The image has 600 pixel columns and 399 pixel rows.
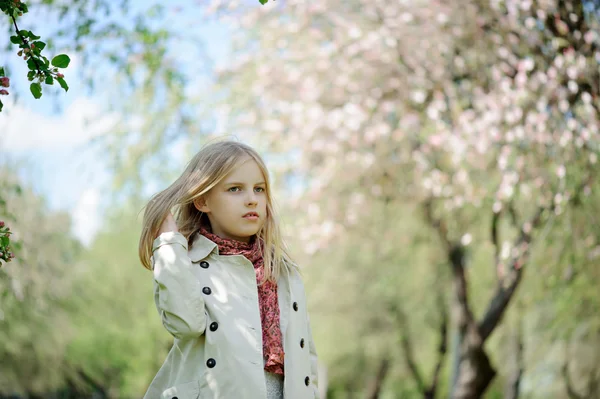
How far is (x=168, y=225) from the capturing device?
2.96 meters

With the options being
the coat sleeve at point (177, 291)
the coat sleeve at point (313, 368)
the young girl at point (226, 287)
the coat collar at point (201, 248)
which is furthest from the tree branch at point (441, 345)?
the coat sleeve at point (177, 291)

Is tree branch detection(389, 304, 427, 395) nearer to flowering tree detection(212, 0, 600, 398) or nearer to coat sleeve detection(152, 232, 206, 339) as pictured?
flowering tree detection(212, 0, 600, 398)

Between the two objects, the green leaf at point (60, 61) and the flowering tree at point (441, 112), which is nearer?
the green leaf at point (60, 61)

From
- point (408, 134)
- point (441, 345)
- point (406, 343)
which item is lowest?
point (441, 345)

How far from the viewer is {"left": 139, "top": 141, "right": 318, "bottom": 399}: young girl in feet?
8.91

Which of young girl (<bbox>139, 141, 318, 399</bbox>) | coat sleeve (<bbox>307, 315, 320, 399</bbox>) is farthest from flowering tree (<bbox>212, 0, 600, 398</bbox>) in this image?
young girl (<bbox>139, 141, 318, 399</bbox>)

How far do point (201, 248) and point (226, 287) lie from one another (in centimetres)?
19

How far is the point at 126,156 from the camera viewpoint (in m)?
10.7

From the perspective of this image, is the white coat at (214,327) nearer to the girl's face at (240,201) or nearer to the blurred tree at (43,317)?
the girl's face at (240,201)

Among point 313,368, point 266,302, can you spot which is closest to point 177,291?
point 266,302

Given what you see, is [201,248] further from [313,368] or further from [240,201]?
[313,368]

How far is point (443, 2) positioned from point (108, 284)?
16.1m

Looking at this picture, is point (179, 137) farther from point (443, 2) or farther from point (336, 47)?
point (443, 2)

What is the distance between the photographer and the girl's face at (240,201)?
2.99 meters
